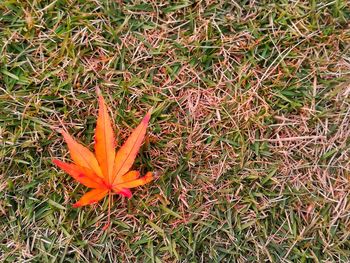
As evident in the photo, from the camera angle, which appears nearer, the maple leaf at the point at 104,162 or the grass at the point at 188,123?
the maple leaf at the point at 104,162

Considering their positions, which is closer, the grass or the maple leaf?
the maple leaf

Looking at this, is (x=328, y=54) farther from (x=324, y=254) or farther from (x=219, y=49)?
(x=324, y=254)

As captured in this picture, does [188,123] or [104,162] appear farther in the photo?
[188,123]

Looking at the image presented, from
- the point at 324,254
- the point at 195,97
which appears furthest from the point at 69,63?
the point at 324,254

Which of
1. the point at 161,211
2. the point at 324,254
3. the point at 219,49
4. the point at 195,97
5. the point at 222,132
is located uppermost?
the point at 219,49
